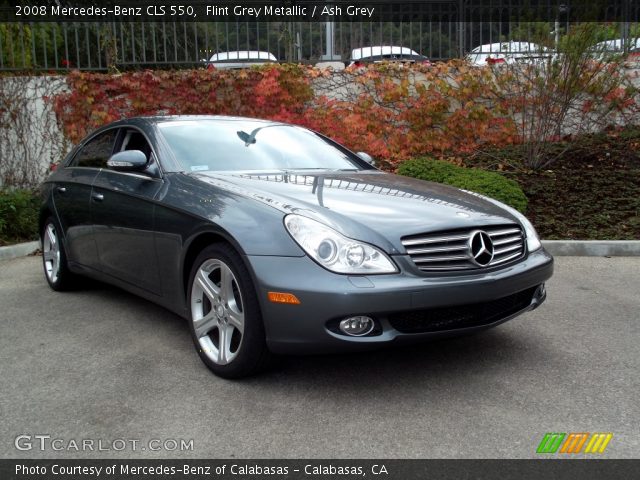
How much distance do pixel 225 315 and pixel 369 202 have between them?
3.14 feet

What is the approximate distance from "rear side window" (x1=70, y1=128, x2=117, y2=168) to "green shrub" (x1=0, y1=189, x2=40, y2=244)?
8.88 feet

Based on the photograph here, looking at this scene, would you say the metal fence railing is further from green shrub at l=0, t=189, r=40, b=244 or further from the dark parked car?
the dark parked car

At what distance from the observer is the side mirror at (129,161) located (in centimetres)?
407

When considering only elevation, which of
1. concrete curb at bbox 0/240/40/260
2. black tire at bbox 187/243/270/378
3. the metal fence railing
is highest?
the metal fence railing

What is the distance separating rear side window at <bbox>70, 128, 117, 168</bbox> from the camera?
4.92 m

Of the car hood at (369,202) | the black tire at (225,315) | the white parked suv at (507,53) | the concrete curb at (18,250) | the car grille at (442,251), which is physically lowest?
the concrete curb at (18,250)

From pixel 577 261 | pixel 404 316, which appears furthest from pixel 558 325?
pixel 577 261

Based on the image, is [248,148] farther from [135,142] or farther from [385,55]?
[385,55]

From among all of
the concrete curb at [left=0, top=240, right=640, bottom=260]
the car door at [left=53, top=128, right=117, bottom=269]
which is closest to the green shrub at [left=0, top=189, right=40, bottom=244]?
the car door at [left=53, top=128, right=117, bottom=269]

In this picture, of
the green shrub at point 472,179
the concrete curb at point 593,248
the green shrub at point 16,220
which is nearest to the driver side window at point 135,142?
the green shrub at point 16,220

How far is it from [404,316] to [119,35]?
8938 millimetres

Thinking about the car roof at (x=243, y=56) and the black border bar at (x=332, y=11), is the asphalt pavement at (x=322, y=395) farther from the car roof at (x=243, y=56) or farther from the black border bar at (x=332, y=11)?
the black border bar at (x=332, y=11)

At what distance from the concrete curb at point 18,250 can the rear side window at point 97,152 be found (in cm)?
232
